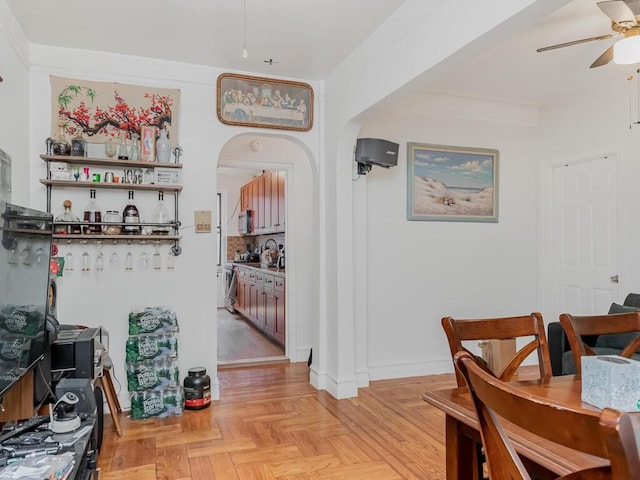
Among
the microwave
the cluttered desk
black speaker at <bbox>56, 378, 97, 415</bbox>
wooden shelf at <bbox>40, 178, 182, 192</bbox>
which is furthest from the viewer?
the microwave

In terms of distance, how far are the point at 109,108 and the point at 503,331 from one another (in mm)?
3015

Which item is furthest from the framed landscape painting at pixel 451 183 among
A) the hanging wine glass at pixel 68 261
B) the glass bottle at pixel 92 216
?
the hanging wine glass at pixel 68 261

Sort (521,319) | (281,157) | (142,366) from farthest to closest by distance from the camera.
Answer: (281,157) → (142,366) → (521,319)

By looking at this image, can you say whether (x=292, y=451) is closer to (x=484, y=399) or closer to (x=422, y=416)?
(x=422, y=416)

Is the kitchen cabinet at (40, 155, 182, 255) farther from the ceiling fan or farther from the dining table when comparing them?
the ceiling fan

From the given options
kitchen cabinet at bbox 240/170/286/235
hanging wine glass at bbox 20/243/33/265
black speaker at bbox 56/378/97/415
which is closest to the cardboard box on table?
hanging wine glass at bbox 20/243/33/265

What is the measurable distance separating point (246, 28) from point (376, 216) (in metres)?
1.90

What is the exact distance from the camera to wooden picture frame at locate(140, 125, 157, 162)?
3322 mm

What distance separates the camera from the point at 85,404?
2.21 meters

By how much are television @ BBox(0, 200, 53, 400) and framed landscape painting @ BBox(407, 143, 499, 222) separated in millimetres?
2987

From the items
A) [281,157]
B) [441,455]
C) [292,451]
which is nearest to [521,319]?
[441,455]

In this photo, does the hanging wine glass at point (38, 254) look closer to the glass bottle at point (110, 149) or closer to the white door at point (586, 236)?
the glass bottle at point (110, 149)

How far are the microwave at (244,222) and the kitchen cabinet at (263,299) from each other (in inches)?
27.0

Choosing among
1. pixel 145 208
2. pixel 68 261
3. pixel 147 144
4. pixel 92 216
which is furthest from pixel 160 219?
pixel 68 261
